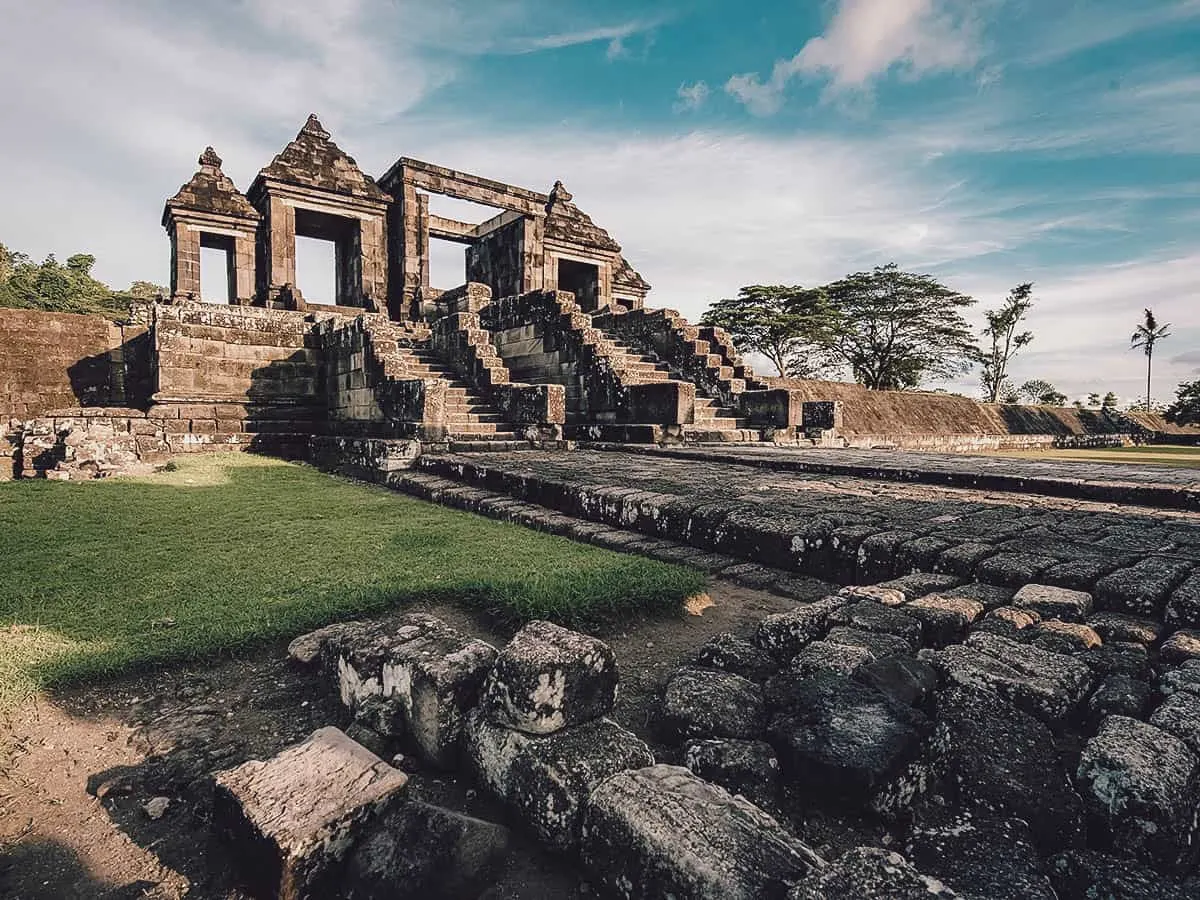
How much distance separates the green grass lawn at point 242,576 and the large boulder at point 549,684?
0.85 meters

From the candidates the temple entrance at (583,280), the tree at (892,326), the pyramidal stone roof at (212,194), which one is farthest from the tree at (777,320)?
the pyramidal stone roof at (212,194)

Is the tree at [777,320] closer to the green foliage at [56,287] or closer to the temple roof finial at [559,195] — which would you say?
the temple roof finial at [559,195]

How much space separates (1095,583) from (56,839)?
3556 mm

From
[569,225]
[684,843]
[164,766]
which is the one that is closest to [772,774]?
[684,843]

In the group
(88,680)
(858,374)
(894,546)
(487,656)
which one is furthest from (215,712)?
(858,374)

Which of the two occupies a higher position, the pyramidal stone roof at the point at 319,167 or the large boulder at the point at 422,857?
the pyramidal stone roof at the point at 319,167

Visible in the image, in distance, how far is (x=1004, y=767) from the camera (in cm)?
144

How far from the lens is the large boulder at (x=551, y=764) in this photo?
1.48 m

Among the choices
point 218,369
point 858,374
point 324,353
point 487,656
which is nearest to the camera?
point 487,656

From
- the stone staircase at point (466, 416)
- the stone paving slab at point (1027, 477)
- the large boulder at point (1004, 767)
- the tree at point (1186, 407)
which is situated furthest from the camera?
the tree at point (1186, 407)

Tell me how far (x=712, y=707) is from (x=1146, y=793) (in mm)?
979

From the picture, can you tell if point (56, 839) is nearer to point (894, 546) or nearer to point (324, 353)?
point (894, 546)

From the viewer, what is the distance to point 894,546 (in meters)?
3.12

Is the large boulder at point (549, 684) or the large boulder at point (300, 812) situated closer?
the large boulder at point (300, 812)
